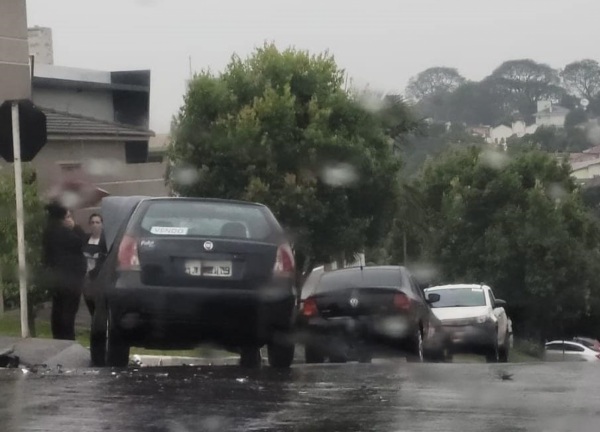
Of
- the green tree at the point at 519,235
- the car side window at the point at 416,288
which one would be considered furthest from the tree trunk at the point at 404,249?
the car side window at the point at 416,288

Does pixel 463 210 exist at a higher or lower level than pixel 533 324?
higher

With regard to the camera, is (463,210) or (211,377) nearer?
(211,377)

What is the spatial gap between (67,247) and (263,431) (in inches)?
277

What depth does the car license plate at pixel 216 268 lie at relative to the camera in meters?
10.5

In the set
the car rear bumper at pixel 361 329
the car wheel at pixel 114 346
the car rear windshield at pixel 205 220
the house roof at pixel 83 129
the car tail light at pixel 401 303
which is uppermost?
the house roof at pixel 83 129

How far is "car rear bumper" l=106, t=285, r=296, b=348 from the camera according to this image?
10445mm

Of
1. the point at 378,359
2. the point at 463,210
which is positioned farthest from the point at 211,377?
the point at 463,210

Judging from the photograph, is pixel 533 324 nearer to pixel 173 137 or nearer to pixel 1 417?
pixel 173 137

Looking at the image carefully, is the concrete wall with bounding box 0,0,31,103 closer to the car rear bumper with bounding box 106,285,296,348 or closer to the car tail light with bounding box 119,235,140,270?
the car tail light with bounding box 119,235,140,270

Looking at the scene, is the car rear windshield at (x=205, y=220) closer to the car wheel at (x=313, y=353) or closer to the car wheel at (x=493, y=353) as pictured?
the car wheel at (x=313, y=353)

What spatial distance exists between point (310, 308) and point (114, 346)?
15.5 feet

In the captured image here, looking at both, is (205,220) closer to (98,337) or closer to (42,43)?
(98,337)

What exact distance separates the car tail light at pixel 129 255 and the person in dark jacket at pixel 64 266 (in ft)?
9.90

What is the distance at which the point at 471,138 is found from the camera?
49938mm
